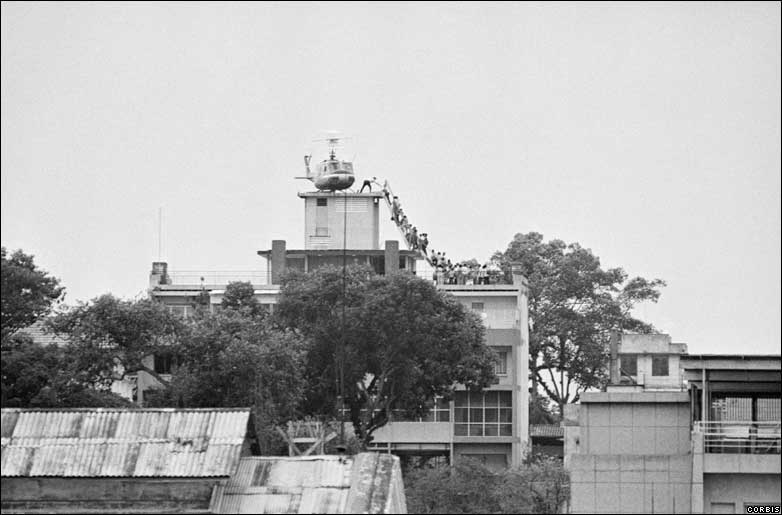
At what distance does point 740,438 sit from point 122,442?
15.7m

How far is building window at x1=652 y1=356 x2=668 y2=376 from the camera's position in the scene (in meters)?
82.9

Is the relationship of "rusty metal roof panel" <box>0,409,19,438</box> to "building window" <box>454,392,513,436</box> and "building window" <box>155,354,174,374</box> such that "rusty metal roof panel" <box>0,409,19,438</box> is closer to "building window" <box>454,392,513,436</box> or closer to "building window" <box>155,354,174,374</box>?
"building window" <box>155,354,174,374</box>

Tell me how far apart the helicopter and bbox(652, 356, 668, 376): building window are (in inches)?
1231

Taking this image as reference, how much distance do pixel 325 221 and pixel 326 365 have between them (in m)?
20.1

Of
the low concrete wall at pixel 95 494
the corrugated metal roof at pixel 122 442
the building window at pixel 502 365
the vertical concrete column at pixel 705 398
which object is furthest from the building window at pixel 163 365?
the vertical concrete column at pixel 705 398

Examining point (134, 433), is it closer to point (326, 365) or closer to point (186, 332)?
point (186, 332)

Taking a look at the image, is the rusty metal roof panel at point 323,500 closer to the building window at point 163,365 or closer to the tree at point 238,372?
the tree at point 238,372

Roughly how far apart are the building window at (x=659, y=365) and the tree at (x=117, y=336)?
681 inches

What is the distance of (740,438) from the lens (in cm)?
5825

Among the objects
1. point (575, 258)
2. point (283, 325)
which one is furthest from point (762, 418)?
point (575, 258)

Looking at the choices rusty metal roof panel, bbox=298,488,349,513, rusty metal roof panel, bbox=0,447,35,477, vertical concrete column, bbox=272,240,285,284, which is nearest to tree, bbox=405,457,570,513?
rusty metal roof panel, bbox=298,488,349,513

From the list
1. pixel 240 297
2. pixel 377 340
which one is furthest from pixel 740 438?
pixel 240 297

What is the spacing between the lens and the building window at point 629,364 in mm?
83250

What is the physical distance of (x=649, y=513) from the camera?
59.5 metres
